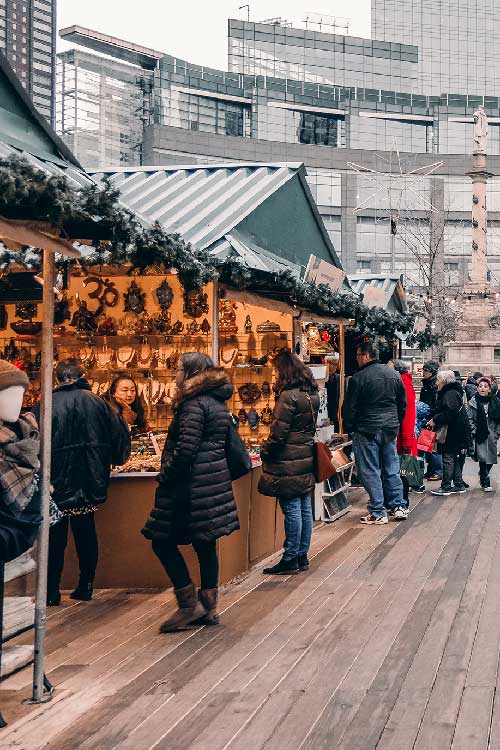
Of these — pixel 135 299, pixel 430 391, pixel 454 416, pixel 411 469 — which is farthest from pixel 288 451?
pixel 430 391

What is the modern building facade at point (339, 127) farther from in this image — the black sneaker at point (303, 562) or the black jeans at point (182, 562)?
the black jeans at point (182, 562)

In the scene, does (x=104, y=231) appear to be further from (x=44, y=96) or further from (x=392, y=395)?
(x=44, y=96)

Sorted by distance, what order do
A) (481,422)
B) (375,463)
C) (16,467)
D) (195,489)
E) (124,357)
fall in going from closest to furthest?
(16,467), (195,489), (124,357), (375,463), (481,422)

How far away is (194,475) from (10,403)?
1.97 meters

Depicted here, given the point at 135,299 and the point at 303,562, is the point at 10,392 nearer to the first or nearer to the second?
the point at 303,562

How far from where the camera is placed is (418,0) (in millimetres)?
94000

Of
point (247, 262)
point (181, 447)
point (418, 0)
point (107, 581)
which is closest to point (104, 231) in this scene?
point (181, 447)

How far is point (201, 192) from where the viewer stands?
10656 mm

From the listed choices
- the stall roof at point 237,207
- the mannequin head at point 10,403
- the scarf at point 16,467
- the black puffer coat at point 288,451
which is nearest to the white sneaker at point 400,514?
the stall roof at point 237,207

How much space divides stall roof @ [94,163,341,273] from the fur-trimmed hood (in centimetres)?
187

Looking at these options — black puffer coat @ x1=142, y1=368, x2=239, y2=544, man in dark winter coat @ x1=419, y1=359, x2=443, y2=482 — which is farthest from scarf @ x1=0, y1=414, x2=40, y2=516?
man in dark winter coat @ x1=419, y1=359, x2=443, y2=482

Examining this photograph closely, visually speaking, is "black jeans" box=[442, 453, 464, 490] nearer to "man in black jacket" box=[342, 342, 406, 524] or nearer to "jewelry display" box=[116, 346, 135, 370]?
"man in black jacket" box=[342, 342, 406, 524]

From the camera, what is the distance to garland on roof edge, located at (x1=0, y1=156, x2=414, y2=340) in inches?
181

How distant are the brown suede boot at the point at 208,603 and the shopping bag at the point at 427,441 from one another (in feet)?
24.1
